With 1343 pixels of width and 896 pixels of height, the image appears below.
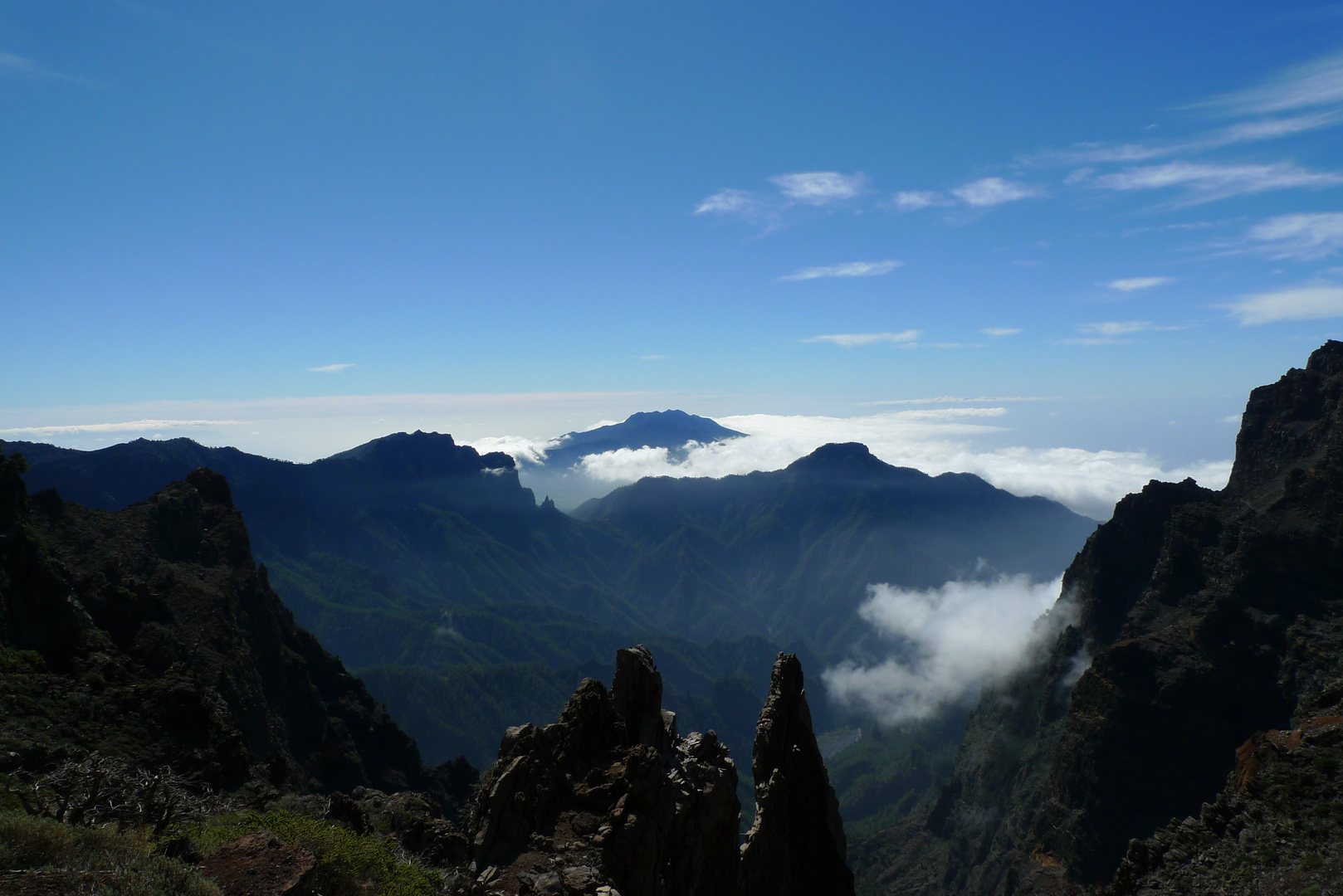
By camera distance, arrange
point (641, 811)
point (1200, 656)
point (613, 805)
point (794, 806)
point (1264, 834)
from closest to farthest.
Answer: point (641, 811)
point (613, 805)
point (794, 806)
point (1264, 834)
point (1200, 656)

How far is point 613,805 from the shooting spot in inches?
952

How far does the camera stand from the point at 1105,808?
391ft

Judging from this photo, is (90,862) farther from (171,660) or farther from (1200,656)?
(1200,656)

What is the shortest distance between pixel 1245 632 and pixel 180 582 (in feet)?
494

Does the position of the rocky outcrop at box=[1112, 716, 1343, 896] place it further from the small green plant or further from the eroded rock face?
the small green plant

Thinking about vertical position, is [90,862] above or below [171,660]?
above

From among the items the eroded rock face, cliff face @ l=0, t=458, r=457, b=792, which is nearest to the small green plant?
the eroded rock face

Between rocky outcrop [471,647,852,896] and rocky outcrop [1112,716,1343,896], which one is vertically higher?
rocky outcrop [471,647,852,896]

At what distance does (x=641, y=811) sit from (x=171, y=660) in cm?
5332

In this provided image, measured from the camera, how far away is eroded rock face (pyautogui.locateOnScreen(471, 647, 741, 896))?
2186 centimetres

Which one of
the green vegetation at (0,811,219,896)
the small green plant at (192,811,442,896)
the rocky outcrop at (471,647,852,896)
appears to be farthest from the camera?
the small green plant at (192,811,442,896)

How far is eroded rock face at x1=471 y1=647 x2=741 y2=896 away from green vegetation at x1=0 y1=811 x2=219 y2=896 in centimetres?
773

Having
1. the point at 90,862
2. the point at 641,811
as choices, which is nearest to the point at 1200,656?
the point at 641,811

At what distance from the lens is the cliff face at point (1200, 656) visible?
367 feet
